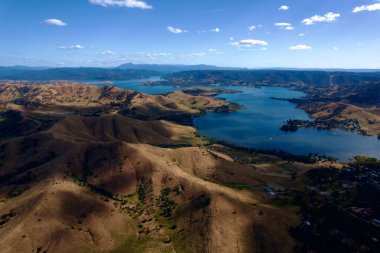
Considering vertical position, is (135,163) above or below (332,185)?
above

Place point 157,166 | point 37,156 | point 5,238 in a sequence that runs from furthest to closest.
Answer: point 37,156, point 157,166, point 5,238

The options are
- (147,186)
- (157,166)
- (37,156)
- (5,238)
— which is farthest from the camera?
(37,156)

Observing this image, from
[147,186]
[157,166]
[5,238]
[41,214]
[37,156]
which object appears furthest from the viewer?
[37,156]

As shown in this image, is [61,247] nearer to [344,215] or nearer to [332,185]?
[344,215]

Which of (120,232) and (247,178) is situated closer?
(120,232)

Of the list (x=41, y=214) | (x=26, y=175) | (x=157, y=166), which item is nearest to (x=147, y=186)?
(x=157, y=166)

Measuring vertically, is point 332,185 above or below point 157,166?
below

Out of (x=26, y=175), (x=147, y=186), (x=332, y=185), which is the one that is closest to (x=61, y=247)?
(x=147, y=186)

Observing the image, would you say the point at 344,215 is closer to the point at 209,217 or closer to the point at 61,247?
the point at 209,217

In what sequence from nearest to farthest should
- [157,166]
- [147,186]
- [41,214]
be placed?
1. [41,214]
2. [147,186]
3. [157,166]
